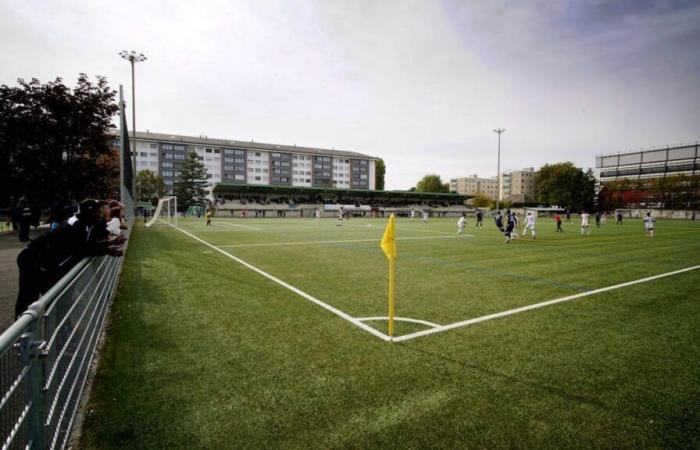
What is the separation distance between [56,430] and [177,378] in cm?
135

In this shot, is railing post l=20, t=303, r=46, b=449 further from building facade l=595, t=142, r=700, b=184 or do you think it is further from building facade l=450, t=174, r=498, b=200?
building facade l=450, t=174, r=498, b=200

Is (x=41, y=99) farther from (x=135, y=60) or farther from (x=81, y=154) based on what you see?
(x=135, y=60)

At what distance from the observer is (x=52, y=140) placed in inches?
662

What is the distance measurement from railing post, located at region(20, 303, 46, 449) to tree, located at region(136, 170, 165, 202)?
3474 inches

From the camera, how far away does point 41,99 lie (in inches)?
645

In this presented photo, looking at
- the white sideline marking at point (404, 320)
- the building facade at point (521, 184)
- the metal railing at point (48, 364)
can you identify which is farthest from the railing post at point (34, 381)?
the building facade at point (521, 184)

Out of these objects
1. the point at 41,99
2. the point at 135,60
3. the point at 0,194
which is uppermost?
the point at 135,60

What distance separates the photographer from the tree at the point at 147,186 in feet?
256

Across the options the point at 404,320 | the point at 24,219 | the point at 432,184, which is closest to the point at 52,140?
the point at 24,219

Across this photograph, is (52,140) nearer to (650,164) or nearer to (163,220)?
(163,220)

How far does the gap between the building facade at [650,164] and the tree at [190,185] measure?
422 ft

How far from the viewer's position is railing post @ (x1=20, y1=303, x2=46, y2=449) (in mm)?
2064

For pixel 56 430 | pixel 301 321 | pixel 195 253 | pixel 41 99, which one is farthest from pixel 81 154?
pixel 56 430

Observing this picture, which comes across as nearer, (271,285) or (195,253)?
(271,285)
